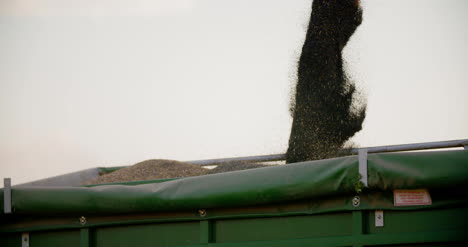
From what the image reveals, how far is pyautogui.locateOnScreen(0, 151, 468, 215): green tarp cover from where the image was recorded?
3.15m

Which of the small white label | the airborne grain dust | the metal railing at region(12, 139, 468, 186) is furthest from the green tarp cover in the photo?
the airborne grain dust

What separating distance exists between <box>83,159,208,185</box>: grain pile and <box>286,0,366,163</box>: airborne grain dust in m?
1.37

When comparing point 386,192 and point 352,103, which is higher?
point 352,103

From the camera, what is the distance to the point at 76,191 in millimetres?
3877

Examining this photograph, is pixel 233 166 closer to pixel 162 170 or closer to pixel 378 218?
pixel 162 170

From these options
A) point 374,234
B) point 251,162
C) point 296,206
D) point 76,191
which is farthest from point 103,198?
point 251,162

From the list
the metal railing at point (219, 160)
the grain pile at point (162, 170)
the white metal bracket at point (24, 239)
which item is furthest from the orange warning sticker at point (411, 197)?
the grain pile at point (162, 170)

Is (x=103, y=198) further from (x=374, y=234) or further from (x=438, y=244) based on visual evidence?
(x=438, y=244)

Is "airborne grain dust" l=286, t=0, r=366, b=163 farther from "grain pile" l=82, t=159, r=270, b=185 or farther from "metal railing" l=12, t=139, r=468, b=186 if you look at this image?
"grain pile" l=82, t=159, r=270, b=185

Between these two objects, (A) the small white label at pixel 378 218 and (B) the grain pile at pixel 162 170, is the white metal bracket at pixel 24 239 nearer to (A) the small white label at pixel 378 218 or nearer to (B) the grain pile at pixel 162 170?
(B) the grain pile at pixel 162 170

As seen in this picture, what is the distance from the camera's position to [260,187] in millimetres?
3412

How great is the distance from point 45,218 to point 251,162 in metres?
2.54

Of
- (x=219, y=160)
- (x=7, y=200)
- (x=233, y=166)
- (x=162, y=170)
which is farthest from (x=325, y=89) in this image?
(x=7, y=200)

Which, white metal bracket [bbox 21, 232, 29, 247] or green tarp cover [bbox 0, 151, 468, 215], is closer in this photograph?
green tarp cover [bbox 0, 151, 468, 215]
